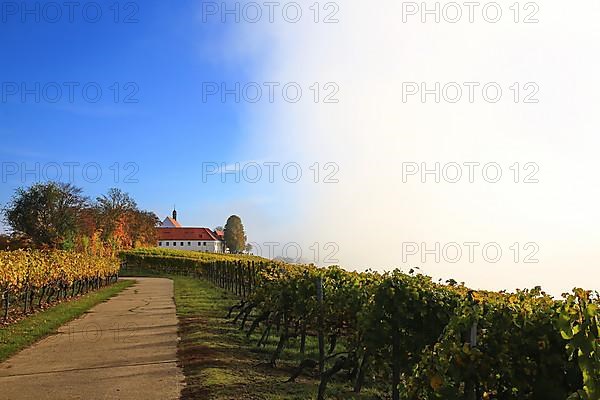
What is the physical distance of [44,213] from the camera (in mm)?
44750

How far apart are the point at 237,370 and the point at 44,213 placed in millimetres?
42190

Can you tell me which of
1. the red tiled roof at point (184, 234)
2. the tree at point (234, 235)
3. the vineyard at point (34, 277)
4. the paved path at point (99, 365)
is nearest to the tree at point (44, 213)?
the vineyard at point (34, 277)

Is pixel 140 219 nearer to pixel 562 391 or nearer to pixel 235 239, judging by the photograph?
pixel 235 239

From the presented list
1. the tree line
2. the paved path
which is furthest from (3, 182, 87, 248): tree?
the paved path

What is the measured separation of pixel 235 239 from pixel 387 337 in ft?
328

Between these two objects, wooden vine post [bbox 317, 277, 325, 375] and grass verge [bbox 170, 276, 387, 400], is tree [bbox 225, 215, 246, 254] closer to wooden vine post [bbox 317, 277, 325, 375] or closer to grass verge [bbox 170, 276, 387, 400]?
grass verge [bbox 170, 276, 387, 400]

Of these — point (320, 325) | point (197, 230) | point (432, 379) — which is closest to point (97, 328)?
point (320, 325)

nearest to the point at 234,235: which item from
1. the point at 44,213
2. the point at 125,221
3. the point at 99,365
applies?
the point at 125,221

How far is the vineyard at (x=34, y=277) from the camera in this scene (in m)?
15.2

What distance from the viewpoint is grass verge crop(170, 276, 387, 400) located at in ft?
21.8

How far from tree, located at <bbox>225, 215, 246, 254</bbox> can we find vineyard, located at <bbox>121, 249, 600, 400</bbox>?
96.3 m

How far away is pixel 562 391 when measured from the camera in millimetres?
3492

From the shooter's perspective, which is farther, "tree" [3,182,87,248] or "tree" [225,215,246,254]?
"tree" [225,215,246,254]

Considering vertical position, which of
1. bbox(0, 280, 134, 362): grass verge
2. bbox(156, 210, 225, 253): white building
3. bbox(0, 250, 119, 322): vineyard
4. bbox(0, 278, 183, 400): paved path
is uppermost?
bbox(156, 210, 225, 253): white building
